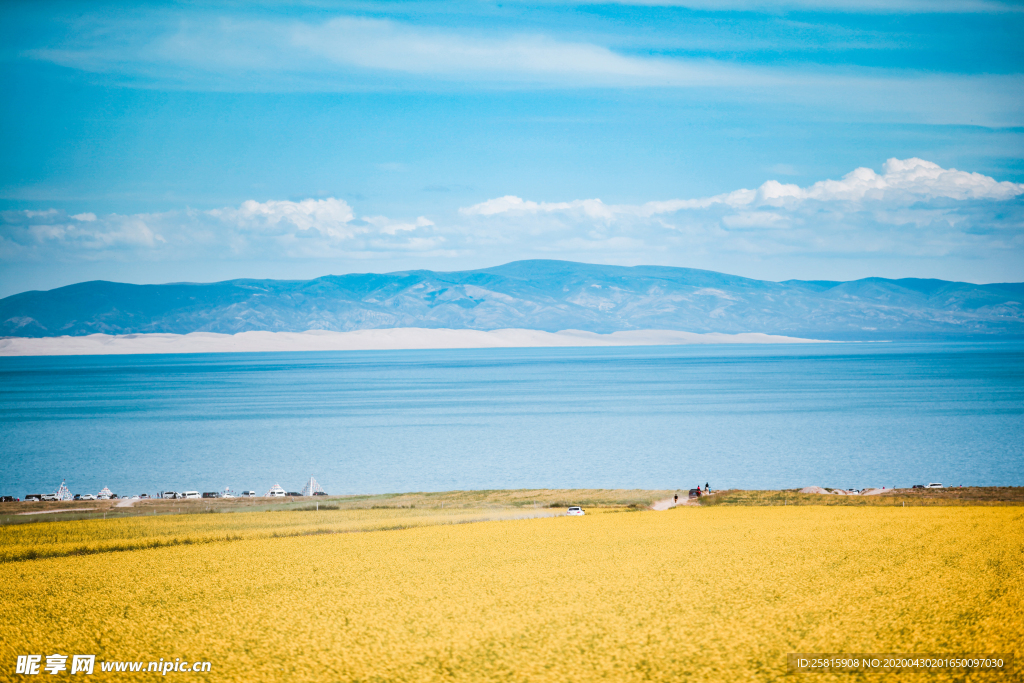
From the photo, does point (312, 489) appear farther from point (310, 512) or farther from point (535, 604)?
point (535, 604)

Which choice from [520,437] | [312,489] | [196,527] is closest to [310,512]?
[196,527]

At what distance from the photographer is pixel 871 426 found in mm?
84000

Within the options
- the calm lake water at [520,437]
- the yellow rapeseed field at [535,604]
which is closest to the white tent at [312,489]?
the calm lake water at [520,437]

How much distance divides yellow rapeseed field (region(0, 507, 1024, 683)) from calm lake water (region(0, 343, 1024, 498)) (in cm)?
3198

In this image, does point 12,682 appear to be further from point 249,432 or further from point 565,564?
point 249,432

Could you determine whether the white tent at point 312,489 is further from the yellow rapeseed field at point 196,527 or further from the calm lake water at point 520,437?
the yellow rapeseed field at point 196,527

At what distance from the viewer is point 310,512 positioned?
3700 centimetres

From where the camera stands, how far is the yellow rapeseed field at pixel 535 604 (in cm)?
1411

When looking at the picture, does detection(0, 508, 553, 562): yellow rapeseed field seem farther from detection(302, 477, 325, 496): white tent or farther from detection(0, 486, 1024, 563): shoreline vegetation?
detection(302, 477, 325, 496): white tent

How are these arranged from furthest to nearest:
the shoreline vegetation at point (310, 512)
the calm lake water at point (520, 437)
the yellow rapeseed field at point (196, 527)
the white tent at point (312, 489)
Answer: the calm lake water at point (520, 437) → the white tent at point (312, 489) → the shoreline vegetation at point (310, 512) → the yellow rapeseed field at point (196, 527)

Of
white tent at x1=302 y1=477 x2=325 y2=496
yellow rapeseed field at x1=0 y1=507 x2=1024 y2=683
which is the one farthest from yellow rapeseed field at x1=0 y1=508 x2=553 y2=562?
white tent at x1=302 y1=477 x2=325 y2=496

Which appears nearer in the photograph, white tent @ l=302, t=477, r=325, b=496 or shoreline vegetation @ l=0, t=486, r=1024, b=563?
shoreline vegetation @ l=0, t=486, r=1024, b=563

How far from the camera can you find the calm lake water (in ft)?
194

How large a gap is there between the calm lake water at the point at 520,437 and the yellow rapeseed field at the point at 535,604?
105ft
